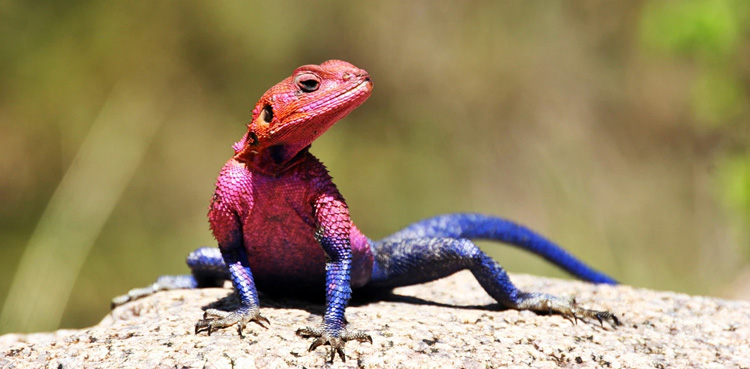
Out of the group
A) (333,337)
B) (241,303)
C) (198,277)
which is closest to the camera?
(333,337)

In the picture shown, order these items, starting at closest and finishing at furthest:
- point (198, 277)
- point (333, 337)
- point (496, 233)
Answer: point (333, 337) → point (198, 277) → point (496, 233)

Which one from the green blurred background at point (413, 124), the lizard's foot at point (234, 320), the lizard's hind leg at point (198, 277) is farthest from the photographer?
the green blurred background at point (413, 124)

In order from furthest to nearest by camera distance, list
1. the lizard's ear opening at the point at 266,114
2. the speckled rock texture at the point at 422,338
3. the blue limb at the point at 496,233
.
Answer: the blue limb at the point at 496,233 → the lizard's ear opening at the point at 266,114 → the speckled rock texture at the point at 422,338

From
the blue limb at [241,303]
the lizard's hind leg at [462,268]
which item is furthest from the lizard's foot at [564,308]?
the blue limb at [241,303]

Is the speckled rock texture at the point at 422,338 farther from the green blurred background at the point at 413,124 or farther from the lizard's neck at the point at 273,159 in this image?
the green blurred background at the point at 413,124

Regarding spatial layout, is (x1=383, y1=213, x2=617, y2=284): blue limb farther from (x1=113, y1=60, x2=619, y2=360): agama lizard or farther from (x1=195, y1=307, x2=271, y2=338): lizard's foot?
(x1=195, y1=307, x2=271, y2=338): lizard's foot

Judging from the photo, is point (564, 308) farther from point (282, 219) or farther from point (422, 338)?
point (282, 219)

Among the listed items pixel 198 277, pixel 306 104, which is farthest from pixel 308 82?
pixel 198 277

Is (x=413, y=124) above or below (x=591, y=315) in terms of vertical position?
above

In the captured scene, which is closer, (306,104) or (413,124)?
(306,104)
